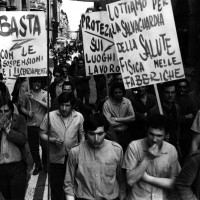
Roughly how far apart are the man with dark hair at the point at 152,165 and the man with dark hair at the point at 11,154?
1.44m

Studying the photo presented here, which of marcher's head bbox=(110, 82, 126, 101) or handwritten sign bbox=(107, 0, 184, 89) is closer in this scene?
handwritten sign bbox=(107, 0, 184, 89)

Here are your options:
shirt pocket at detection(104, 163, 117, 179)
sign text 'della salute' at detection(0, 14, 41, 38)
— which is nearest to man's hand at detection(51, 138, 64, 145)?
shirt pocket at detection(104, 163, 117, 179)

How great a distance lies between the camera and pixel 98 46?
22.7 feet

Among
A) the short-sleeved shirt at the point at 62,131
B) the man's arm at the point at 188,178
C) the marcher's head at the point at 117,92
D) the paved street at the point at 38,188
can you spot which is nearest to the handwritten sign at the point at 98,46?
the marcher's head at the point at 117,92

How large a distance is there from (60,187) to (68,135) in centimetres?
58

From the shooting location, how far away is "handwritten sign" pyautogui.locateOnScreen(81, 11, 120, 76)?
6.75 meters

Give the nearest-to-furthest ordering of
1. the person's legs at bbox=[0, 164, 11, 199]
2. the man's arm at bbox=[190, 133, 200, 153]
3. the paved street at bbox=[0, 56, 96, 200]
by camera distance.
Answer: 1. the man's arm at bbox=[190, 133, 200, 153]
2. the person's legs at bbox=[0, 164, 11, 199]
3. the paved street at bbox=[0, 56, 96, 200]

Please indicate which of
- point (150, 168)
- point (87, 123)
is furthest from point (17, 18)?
point (150, 168)

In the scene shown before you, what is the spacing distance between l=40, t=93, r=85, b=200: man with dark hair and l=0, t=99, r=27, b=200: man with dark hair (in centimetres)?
37

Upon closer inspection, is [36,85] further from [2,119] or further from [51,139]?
[2,119]

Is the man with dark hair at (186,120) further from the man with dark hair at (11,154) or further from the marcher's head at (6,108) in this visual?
the marcher's head at (6,108)

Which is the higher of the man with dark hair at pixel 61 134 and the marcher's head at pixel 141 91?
the marcher's head at pixel 141 91

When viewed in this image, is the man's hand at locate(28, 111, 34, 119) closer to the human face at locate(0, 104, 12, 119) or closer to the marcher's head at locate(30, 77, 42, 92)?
the marcher's head at locate(30, 77, 42, 92)

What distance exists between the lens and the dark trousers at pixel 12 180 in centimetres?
441
